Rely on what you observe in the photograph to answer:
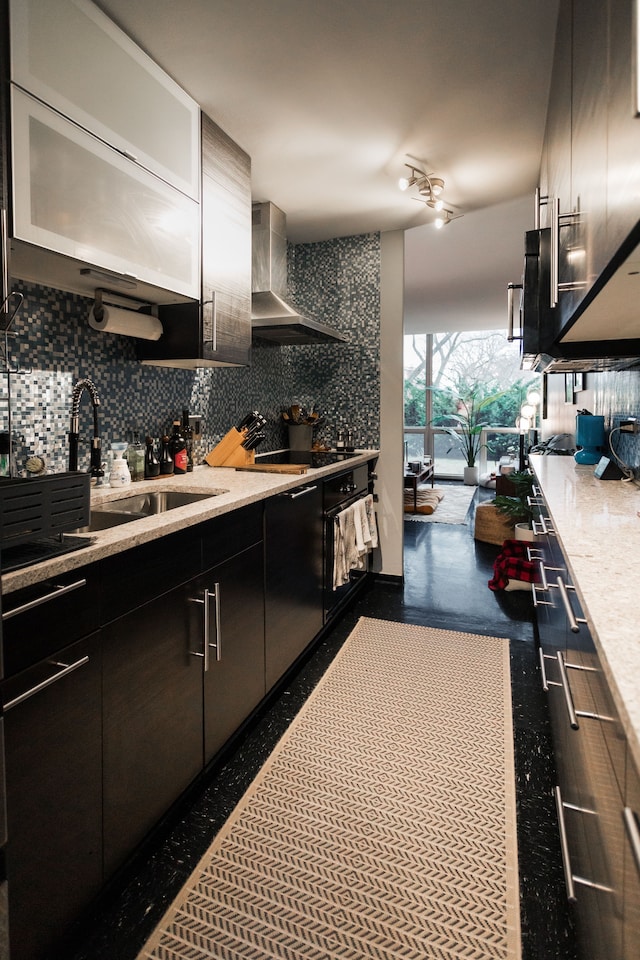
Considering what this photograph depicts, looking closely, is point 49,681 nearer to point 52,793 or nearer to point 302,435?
point 52,793

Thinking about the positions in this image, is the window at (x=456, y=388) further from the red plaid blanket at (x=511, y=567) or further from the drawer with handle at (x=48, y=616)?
the drawer with handle at (x=48, y=616)

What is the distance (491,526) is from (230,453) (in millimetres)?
3158

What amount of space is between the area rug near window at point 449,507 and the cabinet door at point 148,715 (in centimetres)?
493

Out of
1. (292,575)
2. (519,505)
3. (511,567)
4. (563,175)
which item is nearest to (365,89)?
(563,175)

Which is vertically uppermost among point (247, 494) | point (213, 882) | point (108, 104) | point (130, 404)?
point (108, 104)

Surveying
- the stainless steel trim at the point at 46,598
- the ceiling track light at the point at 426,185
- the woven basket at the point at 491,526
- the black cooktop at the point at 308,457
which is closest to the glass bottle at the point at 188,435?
the black cooktop at the point at 308,457

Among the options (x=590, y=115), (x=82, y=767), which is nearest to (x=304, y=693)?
(x=82, y=767)

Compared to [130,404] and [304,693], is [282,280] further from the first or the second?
[304,693]

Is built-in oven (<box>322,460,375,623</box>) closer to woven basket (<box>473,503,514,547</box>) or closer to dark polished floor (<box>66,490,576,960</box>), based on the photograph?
dark polished floor (<box>66,490,576,960</box>)

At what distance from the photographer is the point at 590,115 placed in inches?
48.7

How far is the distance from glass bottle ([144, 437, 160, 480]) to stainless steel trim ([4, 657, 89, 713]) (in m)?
1.32

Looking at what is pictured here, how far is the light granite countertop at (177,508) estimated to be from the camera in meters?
1.14

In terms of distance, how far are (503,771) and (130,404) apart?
2.09m

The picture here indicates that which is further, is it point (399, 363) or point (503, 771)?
point (399, 363)
